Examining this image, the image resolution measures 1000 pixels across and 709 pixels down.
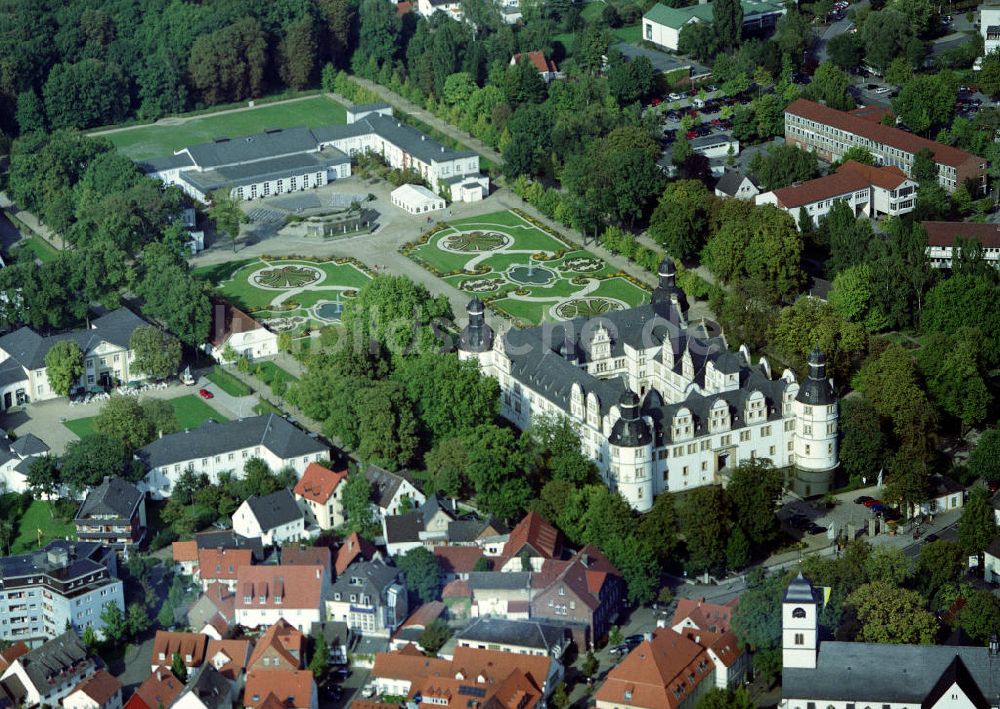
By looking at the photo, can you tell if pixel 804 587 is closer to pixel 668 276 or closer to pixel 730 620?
pixel 730 620

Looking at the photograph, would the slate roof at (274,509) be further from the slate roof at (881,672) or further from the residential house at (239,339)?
the slate roof at (881,672)

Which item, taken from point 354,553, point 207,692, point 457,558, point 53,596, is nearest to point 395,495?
point 354,553

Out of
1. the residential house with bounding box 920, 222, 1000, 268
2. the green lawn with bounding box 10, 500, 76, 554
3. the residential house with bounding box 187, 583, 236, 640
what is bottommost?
the green lawn with bounding box 10, 500, 76, 554

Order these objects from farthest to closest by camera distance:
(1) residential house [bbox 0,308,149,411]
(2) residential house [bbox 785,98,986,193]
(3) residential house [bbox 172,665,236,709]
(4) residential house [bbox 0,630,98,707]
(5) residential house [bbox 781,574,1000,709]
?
(2) residential house [bbox 785,98,986,193] → (1) residential house [bbox 0,308,149,411] → (4) residential house [bbox 0,630,98,707] → (3) residential house [bbox 172,665,236,709] → (5) residential house [bbox 781,574,1000,709]

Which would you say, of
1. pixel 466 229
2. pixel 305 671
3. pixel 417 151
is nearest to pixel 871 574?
pixel 305 671

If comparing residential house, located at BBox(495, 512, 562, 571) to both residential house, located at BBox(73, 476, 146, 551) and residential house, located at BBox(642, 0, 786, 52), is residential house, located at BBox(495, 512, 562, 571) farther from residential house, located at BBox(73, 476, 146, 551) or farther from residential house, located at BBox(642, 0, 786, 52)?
residential house, located at BBox(642, 0, 786, 52)

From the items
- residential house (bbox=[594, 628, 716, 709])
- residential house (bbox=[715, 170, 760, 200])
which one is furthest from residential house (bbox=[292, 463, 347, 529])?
residential house (bbox=[715, 170, 760, 200])

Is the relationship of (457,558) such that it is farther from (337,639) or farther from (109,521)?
(109,521)
